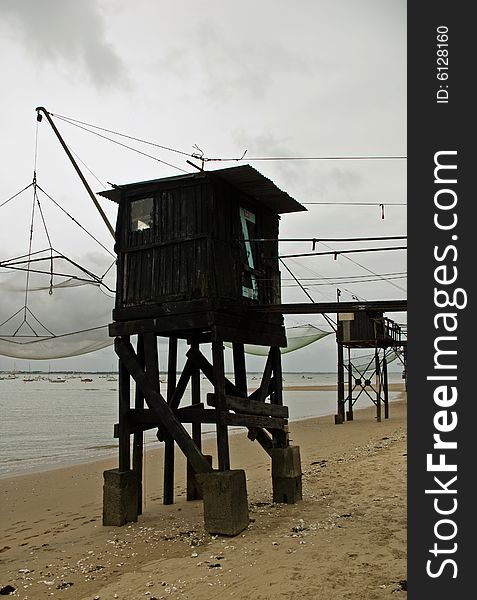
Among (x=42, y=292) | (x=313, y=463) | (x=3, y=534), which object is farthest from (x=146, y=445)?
(x=3, y=534)

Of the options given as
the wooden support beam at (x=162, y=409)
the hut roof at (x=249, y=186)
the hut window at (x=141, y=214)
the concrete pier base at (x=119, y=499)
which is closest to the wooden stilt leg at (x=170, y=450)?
the wooden support beam at (x=162, y=409)

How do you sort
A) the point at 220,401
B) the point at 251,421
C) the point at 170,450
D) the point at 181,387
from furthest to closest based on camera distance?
the point at 170,450 → the point at 181,387 → the point at 251,421 → the point at 220,401

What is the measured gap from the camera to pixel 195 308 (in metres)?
9.85

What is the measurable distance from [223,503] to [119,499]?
6.98 ft

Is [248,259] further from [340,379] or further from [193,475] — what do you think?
[340,379]

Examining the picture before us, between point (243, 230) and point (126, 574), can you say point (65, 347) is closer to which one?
point (243, 230)

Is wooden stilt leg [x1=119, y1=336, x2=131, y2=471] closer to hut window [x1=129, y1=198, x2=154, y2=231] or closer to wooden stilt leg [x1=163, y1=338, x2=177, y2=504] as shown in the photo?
wooden stilt leg [x1=163, y1=338, x2=177, y2=504]

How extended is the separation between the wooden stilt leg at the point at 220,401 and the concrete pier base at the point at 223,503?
0.90ft

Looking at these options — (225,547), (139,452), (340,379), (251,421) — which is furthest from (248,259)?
(340,379)

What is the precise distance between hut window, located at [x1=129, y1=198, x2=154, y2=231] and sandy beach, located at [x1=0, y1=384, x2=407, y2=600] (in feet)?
16.7

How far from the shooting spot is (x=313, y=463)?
55.1 ft

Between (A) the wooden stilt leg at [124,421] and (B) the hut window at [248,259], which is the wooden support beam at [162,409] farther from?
(B) the hut window at [248,259]

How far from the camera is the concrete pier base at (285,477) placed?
1101 centimetres

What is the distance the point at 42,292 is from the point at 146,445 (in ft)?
43.9
